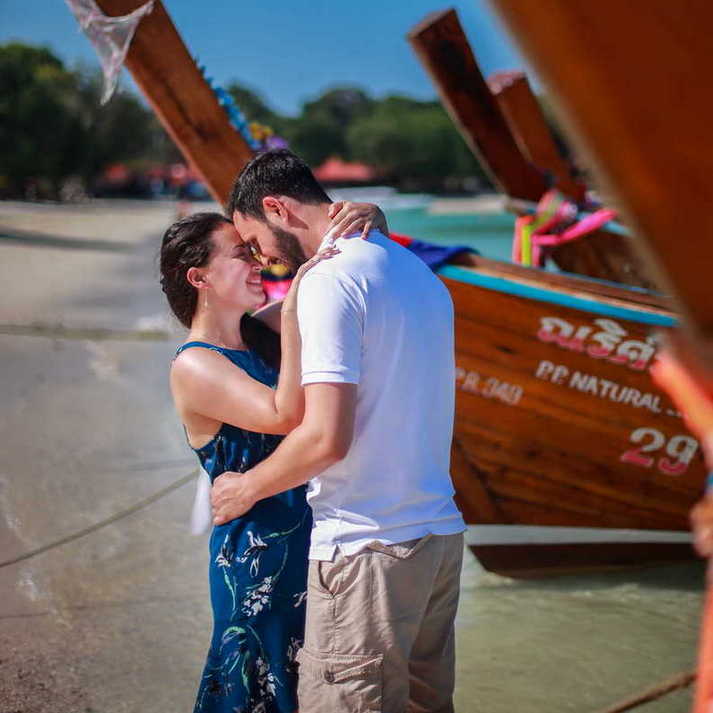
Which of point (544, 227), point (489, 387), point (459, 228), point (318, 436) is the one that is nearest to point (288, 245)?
point (318, 436)

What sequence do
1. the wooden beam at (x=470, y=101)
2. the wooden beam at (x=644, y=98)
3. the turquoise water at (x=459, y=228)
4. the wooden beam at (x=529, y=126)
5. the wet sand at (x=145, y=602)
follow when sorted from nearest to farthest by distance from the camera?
1. the wooden beam at (x=644, y=98)
2. the wet sand at (x=145, y=602)
3. the wooden beam at (x=470, y=101)
4. the wooden beam at (x=529, y=126)
5. the turquoise water at (x=459, y=228)

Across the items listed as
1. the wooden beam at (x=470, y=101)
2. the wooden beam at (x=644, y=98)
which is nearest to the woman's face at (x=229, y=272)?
the wooden beam at (x=644, y=98)

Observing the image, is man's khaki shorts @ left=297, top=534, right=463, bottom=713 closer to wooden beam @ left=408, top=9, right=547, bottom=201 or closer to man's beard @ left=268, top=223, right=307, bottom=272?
man's beard @ left=268, top=223, right=307, bottom=272

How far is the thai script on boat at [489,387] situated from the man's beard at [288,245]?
2.19 metres

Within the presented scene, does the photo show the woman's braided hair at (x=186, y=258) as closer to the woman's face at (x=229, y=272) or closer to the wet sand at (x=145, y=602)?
the woman's face at (x=229, y=272)

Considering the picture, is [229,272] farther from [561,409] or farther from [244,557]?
[561,409]

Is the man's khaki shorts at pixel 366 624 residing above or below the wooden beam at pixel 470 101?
below

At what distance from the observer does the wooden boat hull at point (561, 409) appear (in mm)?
4121

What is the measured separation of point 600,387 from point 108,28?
9.07 feet

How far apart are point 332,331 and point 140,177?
66063 millimetres

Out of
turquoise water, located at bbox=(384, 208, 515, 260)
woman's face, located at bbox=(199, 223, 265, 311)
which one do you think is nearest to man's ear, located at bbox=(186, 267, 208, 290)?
woman's face, located at bbox=(199, 223, 265, 311)

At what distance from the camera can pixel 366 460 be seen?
1.91 meters

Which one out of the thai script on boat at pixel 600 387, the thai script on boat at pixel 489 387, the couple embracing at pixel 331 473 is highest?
the couple embracing at pixel 331 473

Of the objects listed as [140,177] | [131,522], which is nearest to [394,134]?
[140,177]
